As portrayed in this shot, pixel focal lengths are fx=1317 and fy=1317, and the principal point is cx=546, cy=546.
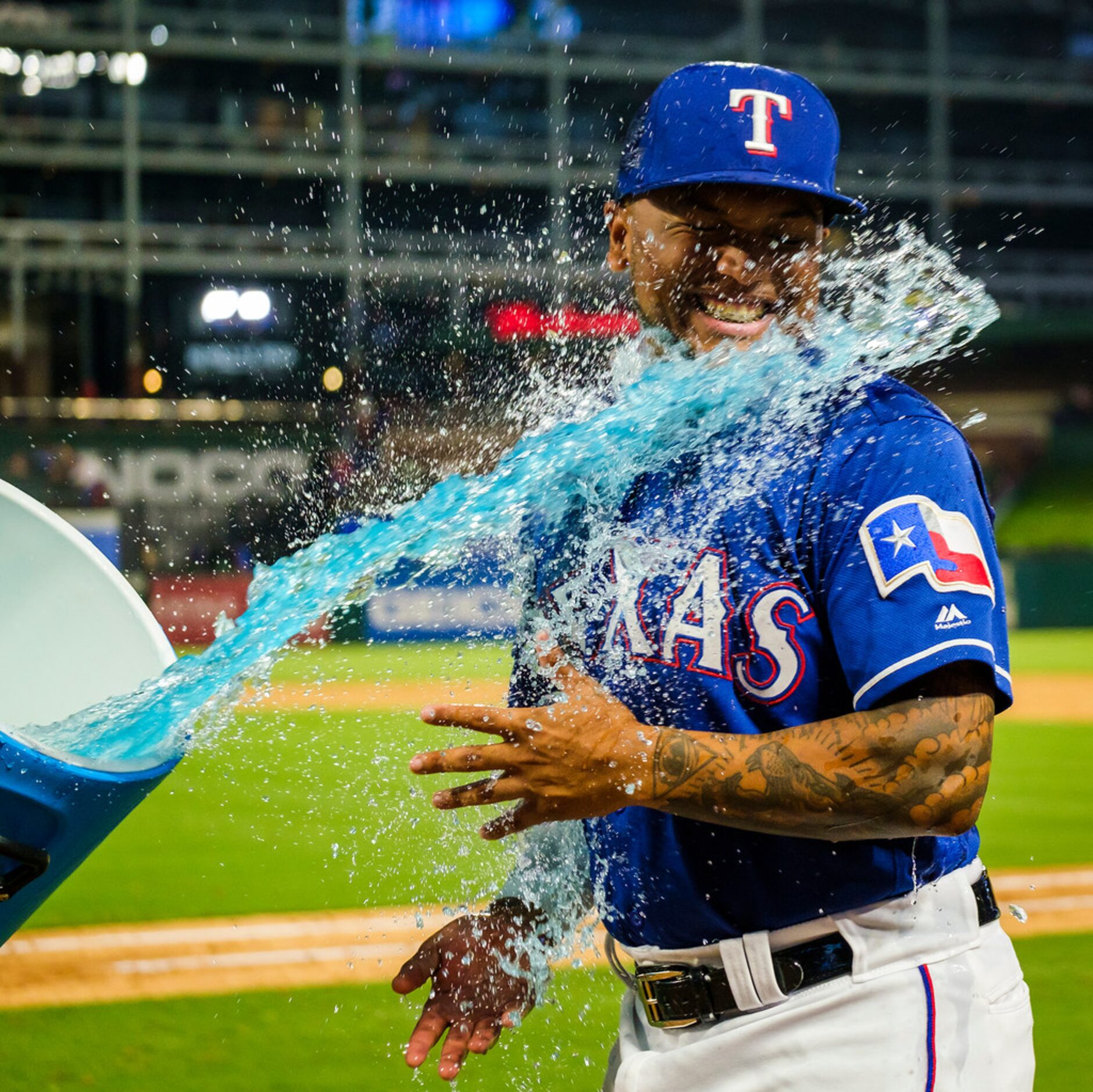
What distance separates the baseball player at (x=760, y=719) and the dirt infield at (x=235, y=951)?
264cm

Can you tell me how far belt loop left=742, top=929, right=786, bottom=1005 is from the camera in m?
1.67

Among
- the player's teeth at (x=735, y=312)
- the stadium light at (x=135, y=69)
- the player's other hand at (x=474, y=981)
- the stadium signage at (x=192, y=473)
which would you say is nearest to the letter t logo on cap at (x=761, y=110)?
the player's teeth at (x=735, y=312)

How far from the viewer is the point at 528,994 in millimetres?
2008

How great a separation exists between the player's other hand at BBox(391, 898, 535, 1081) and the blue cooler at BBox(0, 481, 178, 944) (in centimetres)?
63

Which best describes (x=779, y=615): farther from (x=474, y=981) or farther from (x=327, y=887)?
(x=327, y=887)

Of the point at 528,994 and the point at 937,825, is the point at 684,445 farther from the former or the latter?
the point at 528,994

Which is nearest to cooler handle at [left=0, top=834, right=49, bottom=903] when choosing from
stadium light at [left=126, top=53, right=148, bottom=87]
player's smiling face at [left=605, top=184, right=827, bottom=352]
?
player's smiling face at [left=605, top=184, right=827, bottom=352]

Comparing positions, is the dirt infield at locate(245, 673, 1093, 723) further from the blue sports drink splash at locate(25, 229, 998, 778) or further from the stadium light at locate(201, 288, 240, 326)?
the stadium light at locate(201, 288, 240, 326)

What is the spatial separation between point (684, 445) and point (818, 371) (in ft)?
0.74

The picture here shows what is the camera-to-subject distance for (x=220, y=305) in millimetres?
28844

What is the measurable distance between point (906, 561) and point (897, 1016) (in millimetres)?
590

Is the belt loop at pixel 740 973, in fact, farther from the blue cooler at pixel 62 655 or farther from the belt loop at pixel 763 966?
the blue cooler at pixel 62 655

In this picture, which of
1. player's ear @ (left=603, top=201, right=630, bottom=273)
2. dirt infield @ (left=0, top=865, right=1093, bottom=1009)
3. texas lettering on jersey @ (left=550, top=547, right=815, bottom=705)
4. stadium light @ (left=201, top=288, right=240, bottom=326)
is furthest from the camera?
stadium light @ (left=201, top=288, right=240, bottom=326)

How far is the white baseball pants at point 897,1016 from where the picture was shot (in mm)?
1622
